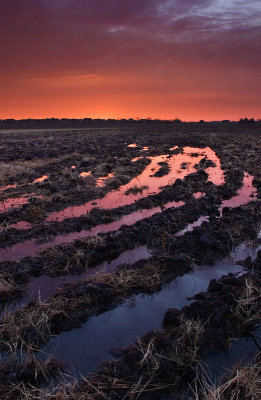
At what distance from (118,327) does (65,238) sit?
337 centimetres

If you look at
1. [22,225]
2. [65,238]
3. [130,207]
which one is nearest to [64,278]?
[65,238]

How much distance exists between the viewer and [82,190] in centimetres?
1176

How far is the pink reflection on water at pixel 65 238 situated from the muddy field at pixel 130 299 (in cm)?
3

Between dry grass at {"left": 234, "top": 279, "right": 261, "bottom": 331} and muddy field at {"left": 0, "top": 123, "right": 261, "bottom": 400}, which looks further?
dry grass at {"left": 234, "top": 279, "right": 261, "bottom": 331}

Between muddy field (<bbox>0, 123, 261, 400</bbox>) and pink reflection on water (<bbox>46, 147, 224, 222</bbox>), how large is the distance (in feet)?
0.35

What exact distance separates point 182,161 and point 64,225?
12.8 meters

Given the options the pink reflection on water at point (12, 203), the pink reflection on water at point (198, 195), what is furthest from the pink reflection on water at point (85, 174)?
the pink reflection on water at point (198, 195)

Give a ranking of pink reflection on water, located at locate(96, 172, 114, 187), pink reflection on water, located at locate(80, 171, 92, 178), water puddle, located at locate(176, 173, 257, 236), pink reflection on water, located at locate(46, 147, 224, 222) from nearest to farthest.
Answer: water puddle, located at locate(176, 173, 257, 236)
pink reflection on water, located at locate(46, 147, 224, 222)
pink reflection on water, located at locate(96, 172, 114, 187)
pink reflection on water, located at locate(80, 171, 92, 178)

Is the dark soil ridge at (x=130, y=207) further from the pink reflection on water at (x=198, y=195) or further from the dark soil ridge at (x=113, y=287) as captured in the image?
the dark soil ridge at (x=113, y=287)

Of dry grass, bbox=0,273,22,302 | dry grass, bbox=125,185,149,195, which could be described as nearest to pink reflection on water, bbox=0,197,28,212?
dry grass, bbox=125,185,149,195

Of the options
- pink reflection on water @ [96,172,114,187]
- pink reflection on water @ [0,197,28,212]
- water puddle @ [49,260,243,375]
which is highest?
pink reflection on water @ [96,172,114,187]

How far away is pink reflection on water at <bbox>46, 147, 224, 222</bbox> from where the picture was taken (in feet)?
31.3

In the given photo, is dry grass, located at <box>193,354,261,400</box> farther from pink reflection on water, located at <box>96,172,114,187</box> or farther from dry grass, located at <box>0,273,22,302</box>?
pink reflection on water, located at <box>96,172,114,187</box>

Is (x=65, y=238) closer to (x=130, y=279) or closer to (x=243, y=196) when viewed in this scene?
(x=130, y=279)
